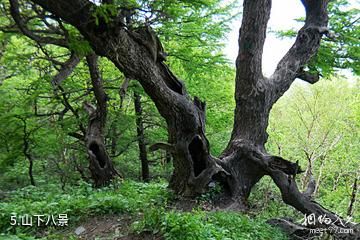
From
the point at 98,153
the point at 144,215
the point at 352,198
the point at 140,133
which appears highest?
the point at 140,133

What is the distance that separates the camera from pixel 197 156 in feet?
19.8

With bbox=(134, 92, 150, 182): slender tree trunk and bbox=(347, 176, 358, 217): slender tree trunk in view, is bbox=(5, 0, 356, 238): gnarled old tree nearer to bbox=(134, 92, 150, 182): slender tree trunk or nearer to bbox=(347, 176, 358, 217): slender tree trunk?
bbox=(134, 92, 150, 182): slender tree trunk

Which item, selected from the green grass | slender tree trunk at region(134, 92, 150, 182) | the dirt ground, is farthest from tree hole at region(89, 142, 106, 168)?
the dirt ground

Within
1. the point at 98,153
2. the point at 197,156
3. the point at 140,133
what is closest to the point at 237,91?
the point at 197,156

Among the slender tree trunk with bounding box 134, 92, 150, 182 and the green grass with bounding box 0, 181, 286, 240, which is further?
the slender tree trunk with bounding box 134, 92, 150, 182

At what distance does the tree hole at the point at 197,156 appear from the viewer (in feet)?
19.4

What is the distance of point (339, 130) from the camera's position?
13.0m

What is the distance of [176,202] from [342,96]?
33.9 ft

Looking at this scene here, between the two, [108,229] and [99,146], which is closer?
[108,229]

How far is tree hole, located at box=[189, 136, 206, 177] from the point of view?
5914 millimetres

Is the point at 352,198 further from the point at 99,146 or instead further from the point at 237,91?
the point at 99,146

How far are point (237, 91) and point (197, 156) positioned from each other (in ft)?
5.49

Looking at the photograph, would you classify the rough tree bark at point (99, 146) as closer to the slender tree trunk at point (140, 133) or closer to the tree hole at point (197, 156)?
the slender tree trunk at point (140, 133)

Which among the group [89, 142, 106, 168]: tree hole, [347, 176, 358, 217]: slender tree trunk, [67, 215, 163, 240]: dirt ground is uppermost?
[89, 142, 106, 168]: tree hole
